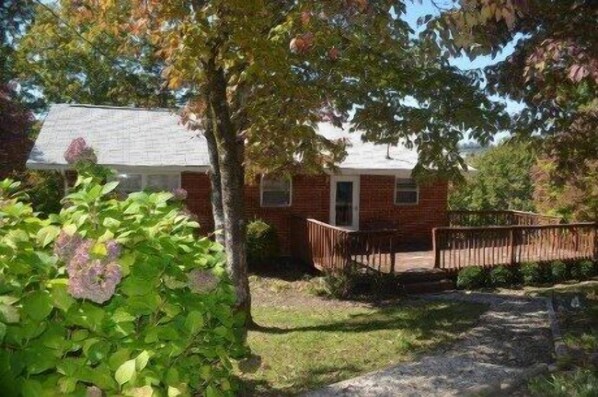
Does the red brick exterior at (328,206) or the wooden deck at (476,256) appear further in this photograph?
the red brick exterior at (328,206)

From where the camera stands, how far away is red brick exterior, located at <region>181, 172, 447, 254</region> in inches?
695

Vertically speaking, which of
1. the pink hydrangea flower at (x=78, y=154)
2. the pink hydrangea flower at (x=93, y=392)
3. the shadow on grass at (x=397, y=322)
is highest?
the pink hydrangea flower at (x=78, y=154)

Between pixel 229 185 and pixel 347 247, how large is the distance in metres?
5.07

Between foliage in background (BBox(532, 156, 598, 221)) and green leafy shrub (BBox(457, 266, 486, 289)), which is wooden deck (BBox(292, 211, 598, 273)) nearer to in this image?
green leafy shrub (BBox(457, 266, 486, 289))

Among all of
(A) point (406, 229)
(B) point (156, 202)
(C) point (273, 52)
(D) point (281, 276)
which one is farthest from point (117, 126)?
(B) point (156, 202)

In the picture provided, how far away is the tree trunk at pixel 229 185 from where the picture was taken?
31.0ft

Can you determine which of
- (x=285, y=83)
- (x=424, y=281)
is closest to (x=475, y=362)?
(x=285, y=83)

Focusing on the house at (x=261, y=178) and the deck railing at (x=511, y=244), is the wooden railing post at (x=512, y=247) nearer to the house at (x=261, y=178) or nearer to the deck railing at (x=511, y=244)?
the deck railing at (x=511, y=244)

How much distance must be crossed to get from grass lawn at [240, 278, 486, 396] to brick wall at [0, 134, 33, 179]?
1094cm

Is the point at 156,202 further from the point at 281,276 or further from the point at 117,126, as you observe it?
the point at 117,126

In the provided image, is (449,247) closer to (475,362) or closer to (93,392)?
(475,362)

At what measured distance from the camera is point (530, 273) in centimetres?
1534

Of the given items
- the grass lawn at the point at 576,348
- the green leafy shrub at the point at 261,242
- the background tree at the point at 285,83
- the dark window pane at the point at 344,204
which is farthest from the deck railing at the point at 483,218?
the background tree at the point at 285,83

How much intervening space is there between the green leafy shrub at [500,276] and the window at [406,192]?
5.89m
